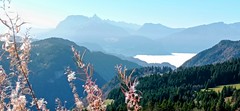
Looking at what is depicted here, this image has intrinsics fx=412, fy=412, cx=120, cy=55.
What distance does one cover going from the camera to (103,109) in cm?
496

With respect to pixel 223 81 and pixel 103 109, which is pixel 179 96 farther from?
pixel 103 109

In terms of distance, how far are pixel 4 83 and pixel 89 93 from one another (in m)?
1.27

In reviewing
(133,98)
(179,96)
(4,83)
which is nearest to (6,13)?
(4,83)

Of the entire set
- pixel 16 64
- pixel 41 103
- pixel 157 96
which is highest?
pixel 16 64

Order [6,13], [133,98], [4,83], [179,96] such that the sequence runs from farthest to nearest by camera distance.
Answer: [179,96], [4,83], [6,13], [133,98]

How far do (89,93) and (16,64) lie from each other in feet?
3.10

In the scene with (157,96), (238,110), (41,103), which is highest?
(41,103)

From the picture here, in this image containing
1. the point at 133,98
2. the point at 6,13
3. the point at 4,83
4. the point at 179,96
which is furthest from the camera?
the point at 179,96

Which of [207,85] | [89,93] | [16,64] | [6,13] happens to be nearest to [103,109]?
[89,93]

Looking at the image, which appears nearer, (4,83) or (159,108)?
(4,83)

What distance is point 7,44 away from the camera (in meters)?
4.91

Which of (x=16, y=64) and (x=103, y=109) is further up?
(x=16, y=64)

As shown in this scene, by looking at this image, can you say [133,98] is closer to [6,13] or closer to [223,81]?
[6,13]

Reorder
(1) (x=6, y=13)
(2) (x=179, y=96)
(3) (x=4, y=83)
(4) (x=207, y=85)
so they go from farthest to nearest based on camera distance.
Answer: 1. (4) (x=207, y=85)
2. (2) (x=179, y=96)
3. (3) (x=4, y=83)
4. (1) (x=6, y=13)
